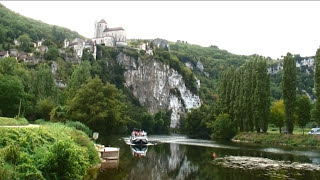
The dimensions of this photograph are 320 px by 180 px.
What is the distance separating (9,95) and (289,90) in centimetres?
5064

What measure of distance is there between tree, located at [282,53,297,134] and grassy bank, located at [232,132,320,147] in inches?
114

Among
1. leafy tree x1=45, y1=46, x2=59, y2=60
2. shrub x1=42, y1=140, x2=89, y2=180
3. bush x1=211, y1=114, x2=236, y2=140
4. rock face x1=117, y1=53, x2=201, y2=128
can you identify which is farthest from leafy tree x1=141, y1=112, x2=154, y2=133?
shrub x1=42, y1=140, x2=89, y2=180

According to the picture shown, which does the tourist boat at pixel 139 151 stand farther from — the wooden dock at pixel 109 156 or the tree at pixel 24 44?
the tree at pixel 24 44

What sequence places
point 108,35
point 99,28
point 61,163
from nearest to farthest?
1. point 61,163
2. point 108,35
3. point 99,28

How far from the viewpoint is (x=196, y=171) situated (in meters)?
27.8

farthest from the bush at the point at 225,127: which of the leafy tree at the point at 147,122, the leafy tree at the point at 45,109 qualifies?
the leafy tree at the point at 147,122

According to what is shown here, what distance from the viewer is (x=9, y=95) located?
58.3 m

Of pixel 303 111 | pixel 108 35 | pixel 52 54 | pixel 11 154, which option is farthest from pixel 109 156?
pixel 108 35

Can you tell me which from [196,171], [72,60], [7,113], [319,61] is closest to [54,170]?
[196,171]

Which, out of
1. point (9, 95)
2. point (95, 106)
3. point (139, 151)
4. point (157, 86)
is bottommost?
point (139, 151)

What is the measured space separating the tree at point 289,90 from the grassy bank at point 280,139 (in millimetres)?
2890

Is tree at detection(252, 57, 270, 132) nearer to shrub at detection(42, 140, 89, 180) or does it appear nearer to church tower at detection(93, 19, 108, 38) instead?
shrub at detection(42, 140, 89, 180)

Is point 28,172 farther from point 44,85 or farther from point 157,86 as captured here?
point 157,86

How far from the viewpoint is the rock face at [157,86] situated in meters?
163
